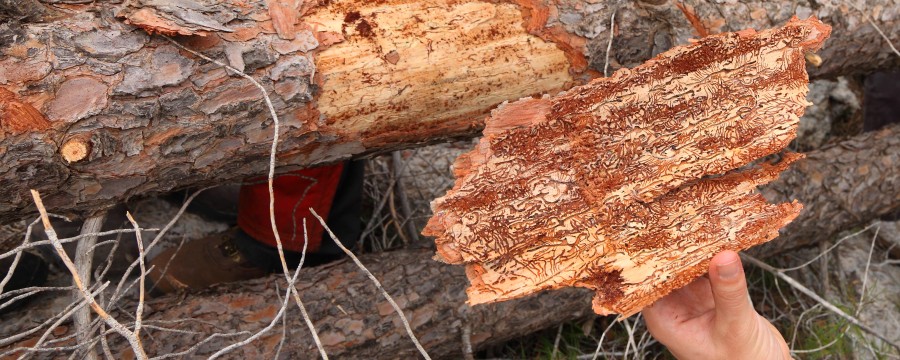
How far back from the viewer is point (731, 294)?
161 cm

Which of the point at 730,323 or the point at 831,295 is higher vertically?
the point at 730,323

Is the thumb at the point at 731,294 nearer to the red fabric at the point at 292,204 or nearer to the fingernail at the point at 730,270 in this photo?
the fingernail at the point at 730,270

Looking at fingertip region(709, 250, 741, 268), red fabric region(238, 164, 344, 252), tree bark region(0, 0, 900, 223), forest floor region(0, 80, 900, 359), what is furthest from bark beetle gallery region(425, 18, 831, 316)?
red fabric region(238, 164, 344, 252)

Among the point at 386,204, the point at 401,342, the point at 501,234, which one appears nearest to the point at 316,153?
the point at 501,234

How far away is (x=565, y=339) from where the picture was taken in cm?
272

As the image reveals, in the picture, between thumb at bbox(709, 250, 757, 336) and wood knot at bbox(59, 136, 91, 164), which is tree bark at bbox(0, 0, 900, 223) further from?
thumb at bbox(709, 250, 757, 336)

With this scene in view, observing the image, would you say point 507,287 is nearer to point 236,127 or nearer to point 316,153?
point 316,153

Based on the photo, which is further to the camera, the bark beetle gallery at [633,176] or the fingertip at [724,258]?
the bark beetle gallery at [633,176]

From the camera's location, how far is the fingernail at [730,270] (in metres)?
1.58

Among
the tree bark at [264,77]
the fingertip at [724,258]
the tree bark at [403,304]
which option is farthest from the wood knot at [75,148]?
the fingertip at [724,258]

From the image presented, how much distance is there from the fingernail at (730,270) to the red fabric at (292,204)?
1313 mm

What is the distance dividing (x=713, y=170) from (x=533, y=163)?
1.44 feet

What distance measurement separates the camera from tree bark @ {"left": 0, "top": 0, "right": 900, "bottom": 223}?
1.56 m

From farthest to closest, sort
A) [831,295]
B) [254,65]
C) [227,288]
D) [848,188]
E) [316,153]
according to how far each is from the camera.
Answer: [831,295] < [848,188] < [227,288] < [316,153] < [254,65]
